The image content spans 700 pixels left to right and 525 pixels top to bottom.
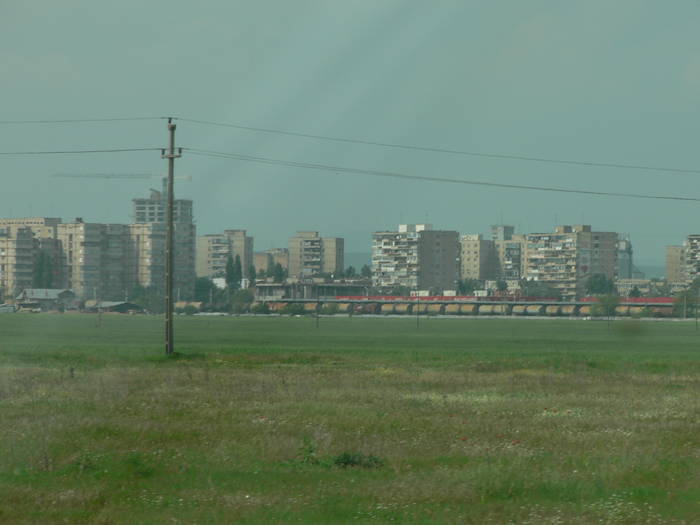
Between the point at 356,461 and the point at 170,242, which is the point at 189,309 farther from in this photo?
the point at 356,461

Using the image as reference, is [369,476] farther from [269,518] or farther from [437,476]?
[269,518]

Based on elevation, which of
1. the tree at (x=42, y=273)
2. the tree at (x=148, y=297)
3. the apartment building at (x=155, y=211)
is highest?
the apartment building at (x=155, y=211)

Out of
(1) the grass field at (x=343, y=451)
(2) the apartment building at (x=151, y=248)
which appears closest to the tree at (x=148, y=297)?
(2) the apartment building at (x=151, y=248)

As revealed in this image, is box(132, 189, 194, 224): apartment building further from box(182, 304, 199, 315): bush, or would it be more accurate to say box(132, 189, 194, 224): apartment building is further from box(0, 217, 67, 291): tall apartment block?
box(182, 304, 199, 315): bush

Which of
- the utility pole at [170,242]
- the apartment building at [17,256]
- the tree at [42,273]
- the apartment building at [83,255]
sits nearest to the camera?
the utility pole at [170,242]

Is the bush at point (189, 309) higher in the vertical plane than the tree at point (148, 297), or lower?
lower

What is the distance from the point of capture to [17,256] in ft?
387

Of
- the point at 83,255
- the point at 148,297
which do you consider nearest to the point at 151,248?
the point at 83,255

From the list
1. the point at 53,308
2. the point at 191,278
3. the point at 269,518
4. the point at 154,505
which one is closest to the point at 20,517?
the point at 154,505

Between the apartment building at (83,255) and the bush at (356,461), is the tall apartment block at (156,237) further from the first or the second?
the bush at (356,461)

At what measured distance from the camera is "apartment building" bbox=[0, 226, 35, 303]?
380 ft

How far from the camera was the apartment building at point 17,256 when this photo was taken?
11569cm

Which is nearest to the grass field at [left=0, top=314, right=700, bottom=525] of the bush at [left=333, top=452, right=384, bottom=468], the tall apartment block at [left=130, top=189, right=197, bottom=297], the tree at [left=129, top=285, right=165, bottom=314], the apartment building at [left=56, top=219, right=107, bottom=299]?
the bush at [left=333, top=452, right=384, bottom=468]

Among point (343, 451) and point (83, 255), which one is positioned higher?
point (83, 255)
